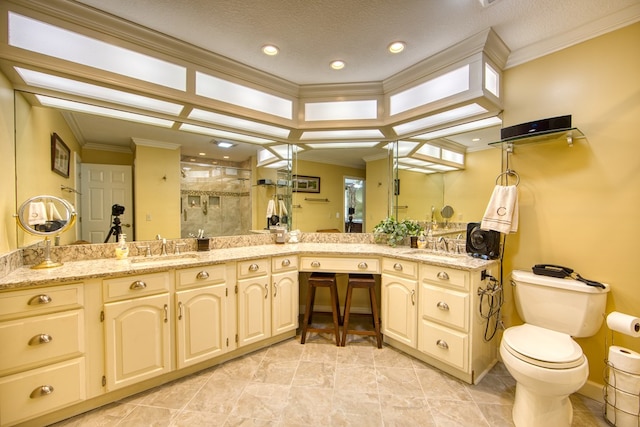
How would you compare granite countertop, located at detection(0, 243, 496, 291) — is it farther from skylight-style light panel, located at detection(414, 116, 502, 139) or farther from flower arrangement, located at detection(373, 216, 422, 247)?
skylight-style light panel, located at detection(414, 116, 502, 139)

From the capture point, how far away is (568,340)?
1521mm

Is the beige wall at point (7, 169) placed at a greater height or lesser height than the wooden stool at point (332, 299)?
greater

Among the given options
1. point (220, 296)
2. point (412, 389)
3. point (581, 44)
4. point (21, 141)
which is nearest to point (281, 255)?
point (220, 296)

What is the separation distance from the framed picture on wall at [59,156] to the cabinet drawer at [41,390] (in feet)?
4.46

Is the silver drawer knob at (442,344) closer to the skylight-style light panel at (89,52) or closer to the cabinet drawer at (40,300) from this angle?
the cabinet drawer at (40,300)

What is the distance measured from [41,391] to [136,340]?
0.46 metres

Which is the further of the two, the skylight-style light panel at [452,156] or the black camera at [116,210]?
the skylight-style light panel at [452,156]

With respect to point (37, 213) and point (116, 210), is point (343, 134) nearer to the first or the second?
point (116, 210)

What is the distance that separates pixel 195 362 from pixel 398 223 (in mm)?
2171

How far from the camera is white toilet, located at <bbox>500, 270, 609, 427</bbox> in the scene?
133 cm

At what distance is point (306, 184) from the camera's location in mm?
3053

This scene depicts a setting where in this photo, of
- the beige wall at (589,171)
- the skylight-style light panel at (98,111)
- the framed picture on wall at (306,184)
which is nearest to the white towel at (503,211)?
the beige wall at (589,171)

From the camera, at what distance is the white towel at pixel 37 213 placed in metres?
1.71

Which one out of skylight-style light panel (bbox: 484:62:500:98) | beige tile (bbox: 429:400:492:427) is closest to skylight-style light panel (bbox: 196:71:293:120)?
skylight-style light panel (bbox: 484:62:500:98)
